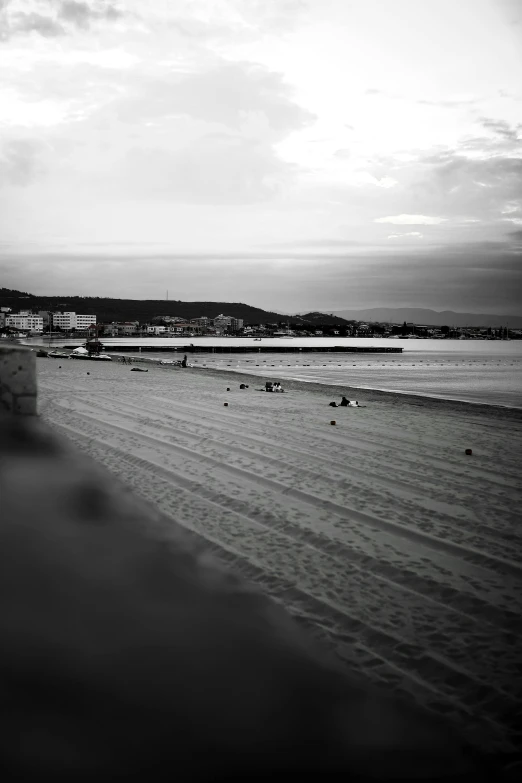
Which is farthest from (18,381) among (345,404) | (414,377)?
(414,377)

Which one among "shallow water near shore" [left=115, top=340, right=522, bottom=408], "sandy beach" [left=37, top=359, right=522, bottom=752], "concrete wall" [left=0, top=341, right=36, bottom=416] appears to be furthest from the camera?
"shallow water near shore" [left=115, top=340, right=522, bottom=408]

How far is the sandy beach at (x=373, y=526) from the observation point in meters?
4.48

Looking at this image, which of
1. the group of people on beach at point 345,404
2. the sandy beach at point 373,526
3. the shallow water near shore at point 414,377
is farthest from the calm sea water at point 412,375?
the sandy beach at point 373,526

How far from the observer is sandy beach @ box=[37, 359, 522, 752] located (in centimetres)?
448

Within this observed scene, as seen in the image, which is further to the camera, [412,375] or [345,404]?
[412,375]

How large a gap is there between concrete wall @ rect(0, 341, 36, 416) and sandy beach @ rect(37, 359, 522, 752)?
71 cm

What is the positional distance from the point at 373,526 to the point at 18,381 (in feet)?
32.4

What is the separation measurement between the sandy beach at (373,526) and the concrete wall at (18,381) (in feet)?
2.33

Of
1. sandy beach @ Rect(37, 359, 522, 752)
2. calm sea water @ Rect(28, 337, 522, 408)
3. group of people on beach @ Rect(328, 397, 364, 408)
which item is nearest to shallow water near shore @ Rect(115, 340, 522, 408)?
calm sea water @ Rect(28, 337, 522, 408)

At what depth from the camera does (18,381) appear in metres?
14.7

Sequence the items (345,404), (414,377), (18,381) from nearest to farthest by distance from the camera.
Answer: (18,381)
(345,404)
(414,377)

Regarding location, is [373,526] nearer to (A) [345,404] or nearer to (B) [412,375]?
(A) [345,404]

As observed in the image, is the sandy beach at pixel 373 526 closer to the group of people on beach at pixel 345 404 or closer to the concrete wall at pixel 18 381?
the concrete wall at pixel 18 381

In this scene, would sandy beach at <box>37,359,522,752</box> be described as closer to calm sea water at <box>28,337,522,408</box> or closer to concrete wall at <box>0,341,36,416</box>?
concrete wall at <box>0,341,36,416</box>
